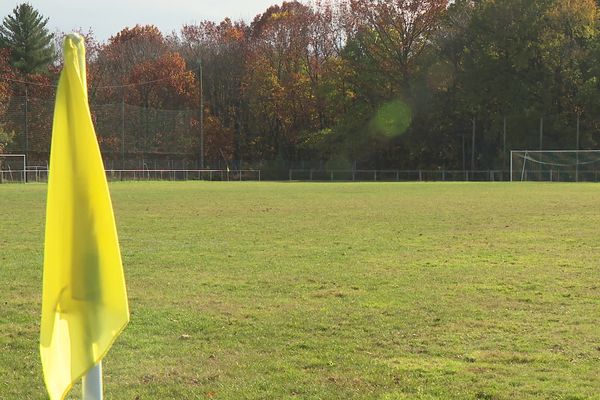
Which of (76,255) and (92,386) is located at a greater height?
(76,255)

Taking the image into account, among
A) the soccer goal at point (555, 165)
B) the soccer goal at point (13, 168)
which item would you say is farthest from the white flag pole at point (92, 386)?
the soccer goal at point (555, 165)

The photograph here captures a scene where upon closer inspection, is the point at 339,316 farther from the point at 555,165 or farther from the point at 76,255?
the point at 555,165

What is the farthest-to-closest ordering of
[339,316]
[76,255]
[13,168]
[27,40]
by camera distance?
[27,40], [13,168], [339,316], [76,255]

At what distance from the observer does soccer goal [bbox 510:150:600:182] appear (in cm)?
5216

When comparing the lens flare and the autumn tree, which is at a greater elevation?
the autumn tree

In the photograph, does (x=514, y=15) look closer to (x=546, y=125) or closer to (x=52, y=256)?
(x=546, y=125)

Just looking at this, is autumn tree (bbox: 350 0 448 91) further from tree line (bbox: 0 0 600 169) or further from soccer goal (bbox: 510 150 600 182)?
soccer goal (bbox: 510 150 600 182)

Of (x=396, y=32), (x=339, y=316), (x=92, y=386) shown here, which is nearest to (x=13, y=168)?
(x=396, y=32)

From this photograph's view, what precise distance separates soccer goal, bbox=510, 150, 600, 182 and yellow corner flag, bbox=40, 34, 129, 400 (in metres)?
53.0

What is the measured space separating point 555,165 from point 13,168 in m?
35.9

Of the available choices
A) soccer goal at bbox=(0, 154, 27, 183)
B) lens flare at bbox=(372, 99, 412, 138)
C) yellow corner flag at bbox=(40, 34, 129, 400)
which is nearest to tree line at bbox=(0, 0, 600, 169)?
lens flare at bbox=(372, 99, 412, 138)

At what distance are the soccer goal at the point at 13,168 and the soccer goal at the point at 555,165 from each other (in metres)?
32.0

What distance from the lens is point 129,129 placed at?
5941 cm

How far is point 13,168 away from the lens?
5094 centimetres
